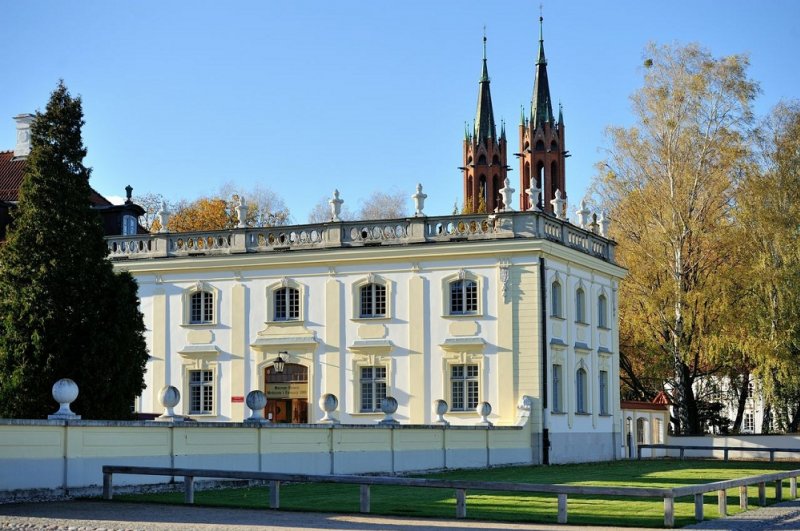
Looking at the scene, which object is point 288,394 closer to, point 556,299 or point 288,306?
point 288,306

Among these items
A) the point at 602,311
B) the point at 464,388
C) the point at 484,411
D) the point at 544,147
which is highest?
the point at 544,147

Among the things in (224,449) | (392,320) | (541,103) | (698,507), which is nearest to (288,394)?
(392,320)

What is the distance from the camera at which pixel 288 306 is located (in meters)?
42.4

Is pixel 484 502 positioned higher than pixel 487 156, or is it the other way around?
pixel 487 156

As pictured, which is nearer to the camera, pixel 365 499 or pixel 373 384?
pixel 365 499

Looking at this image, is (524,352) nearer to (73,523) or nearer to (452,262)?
(452,262)

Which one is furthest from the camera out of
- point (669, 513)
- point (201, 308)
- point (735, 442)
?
point (735, 442)

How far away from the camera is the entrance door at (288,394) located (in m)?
42.0

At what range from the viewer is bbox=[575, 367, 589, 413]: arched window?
4247 centimetres

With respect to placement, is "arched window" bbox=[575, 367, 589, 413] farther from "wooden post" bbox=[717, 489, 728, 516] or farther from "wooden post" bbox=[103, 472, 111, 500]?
"wooden post" bbox=[103, 472, 111, 500]

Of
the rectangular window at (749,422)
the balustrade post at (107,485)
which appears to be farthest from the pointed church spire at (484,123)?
the balustrade post at (107,485)

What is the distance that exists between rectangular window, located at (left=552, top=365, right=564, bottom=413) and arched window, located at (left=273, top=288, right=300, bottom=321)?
8261 millimetres

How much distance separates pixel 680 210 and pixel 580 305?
10.2 metres

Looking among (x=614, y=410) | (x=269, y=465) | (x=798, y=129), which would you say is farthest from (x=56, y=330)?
(x=798, y=129)
